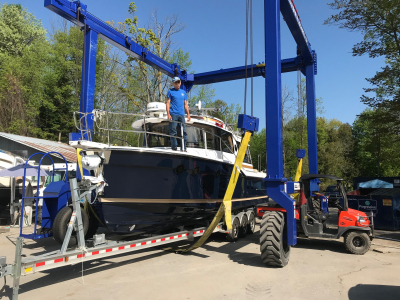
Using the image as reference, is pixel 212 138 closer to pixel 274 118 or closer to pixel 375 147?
pixel 274 118

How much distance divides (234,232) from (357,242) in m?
2.68

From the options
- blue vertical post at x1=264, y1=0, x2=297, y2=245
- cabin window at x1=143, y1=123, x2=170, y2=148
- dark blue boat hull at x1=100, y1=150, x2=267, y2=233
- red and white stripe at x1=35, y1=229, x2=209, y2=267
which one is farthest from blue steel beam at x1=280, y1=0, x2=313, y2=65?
red and white stripe at x1=35, y1=229, x2=209, y2=267

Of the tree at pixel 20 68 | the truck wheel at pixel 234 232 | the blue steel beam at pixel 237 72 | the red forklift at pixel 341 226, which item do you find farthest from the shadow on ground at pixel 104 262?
the tree at pixel 20 68

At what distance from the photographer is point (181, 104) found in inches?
247

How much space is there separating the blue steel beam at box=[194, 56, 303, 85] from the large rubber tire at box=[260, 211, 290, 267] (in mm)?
6247

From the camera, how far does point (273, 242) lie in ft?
16.5

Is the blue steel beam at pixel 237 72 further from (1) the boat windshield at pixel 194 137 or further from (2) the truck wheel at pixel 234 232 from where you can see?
(2) the truck wheel at pixel 234 232

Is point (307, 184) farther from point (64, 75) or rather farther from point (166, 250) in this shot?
point (64, 75)

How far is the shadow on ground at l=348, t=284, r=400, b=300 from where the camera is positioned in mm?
3945

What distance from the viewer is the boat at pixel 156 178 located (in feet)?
16.3

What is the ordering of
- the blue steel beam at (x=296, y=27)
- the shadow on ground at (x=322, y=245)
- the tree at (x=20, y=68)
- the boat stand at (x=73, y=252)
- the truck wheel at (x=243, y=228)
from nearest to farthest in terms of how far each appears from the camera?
the boat stand at (x=73, y=252), the shadow on ground at (x=322, y=245), the blue steel beam at (x=296, y=27), the truck wheel at (x=243, y=228), the tree at (x=20, y=68)

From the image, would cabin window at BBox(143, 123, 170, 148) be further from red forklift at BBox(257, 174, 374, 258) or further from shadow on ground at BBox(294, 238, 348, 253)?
shadow on ground at BBox(294, 238, 348, 253)

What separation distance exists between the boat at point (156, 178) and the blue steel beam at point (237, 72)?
14.5 ft

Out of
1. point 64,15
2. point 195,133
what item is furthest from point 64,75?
point 195,133
